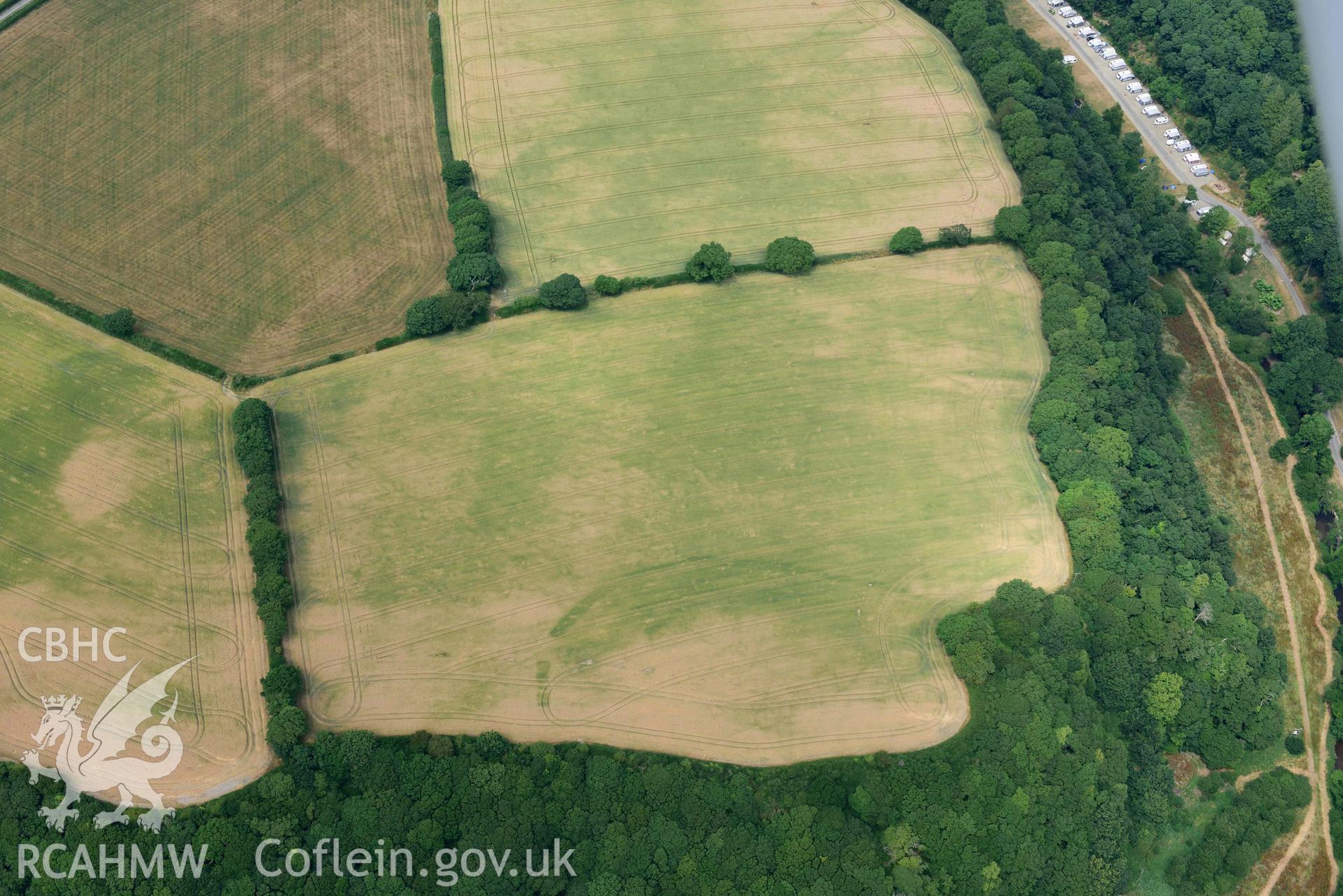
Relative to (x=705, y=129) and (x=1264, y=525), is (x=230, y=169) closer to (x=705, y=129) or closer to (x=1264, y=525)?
(x=705, y=129)

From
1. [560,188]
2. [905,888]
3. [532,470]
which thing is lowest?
[905,888]

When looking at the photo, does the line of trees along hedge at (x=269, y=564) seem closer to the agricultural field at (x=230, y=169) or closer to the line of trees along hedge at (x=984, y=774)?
the line of trees along hedge at (x=984, y=774)

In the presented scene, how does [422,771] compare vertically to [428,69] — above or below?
below

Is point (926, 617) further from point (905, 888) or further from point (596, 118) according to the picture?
point (596, 118)

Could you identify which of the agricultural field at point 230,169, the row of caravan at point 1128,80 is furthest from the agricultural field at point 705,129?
the row of caravan at point 1128,80

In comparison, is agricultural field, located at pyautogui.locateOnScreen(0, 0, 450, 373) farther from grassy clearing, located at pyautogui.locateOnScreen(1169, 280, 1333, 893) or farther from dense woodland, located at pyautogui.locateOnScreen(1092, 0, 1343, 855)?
dense woodland, located at pyautogui.locateOnScreen(1092, 0, 1343, 855)

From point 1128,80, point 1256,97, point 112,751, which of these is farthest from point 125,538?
point 1256,97

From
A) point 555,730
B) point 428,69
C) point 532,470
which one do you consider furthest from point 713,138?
point 555,730
